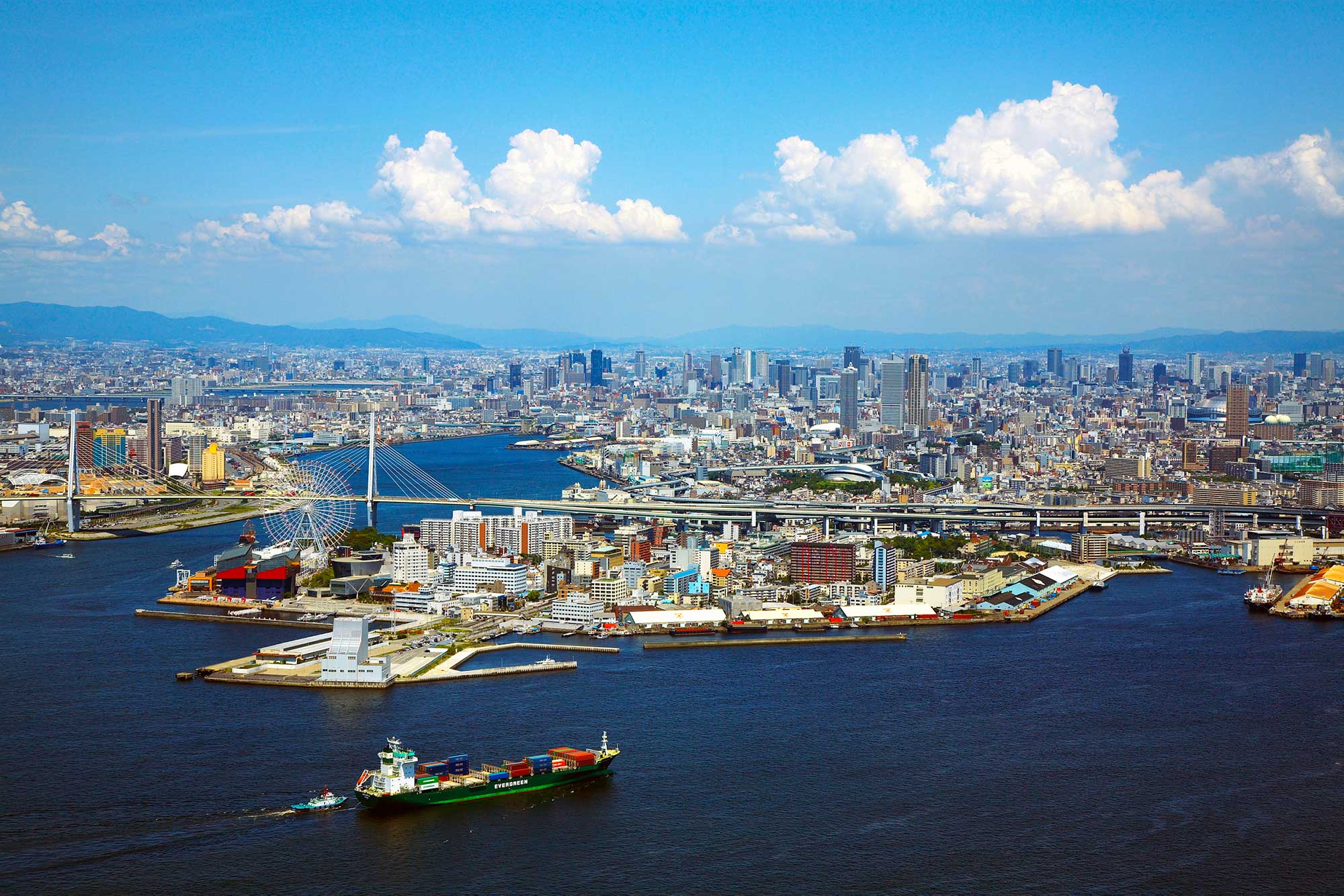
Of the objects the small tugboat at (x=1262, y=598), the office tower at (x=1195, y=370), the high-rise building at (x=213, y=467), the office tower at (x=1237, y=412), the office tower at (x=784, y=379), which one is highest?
the office tower at (x=1195, y=370)

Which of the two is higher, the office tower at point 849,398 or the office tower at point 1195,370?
the office tower at point 1195,370

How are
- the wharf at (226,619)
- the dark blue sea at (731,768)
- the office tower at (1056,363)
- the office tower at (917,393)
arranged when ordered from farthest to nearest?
1. the office tower at (1056,363)
2. the office tower at (917,393)
3. the wharf at (226,619)
4. the dark blue sea at (731,768)

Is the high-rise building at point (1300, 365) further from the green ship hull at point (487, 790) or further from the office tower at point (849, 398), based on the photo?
the green ship hull at point (487, 790)

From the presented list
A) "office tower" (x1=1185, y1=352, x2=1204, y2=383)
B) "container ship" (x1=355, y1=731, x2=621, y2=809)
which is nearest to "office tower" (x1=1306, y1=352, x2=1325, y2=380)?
"office tower" (x1=1185, y1=352, x2=1204, y2=383)

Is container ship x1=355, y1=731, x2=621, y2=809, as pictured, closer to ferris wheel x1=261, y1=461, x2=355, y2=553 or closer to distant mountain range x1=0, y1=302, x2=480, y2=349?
ferris wheel x1=261, y1=461, x2=355, y2=553

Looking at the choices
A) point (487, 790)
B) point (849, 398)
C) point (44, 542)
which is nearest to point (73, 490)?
point (44, 542)

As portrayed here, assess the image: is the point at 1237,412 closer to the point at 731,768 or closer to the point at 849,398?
the point at 849,398

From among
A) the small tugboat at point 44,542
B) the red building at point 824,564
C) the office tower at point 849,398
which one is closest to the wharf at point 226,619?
the red building at point 824,564
